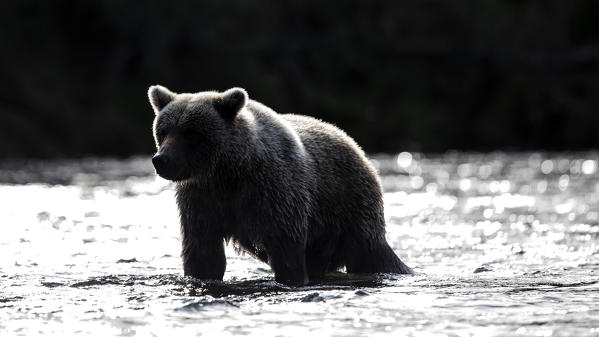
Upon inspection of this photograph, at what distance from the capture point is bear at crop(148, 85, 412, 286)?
743 cm

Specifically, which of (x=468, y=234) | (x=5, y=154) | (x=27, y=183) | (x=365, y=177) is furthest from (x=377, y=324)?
(x=5, y=154)

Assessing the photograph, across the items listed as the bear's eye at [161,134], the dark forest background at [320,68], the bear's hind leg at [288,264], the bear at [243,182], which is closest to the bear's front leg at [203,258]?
the bear at [243,182]

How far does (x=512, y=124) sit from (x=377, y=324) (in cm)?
4453

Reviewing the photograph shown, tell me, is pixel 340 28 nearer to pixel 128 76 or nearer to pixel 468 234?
pixel 128 76

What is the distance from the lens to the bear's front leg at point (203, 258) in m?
7.71

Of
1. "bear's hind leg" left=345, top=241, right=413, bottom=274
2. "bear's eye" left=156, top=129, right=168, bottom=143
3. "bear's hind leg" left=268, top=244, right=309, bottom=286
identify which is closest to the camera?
"bear's eye" left=156, top=129, right=168, bottom=143

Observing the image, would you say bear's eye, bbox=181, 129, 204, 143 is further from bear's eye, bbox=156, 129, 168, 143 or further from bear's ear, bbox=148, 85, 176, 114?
bear's ear, bbox=148, 85, 176, 114

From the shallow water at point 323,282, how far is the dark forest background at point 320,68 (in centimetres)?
2079

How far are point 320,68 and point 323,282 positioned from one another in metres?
41.3

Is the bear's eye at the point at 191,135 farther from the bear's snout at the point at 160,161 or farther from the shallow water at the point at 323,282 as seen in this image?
the shallow water at the point at 323,282

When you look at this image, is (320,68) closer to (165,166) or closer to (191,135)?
(191,135)

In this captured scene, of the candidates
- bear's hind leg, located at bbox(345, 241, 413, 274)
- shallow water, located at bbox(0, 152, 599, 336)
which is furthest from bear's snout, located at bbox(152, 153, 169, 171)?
bear's hind leg, located at bbox(345, 241, 413, 274)

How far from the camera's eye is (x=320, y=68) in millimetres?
48969

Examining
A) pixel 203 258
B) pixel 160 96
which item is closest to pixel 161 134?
pixel 160 96
